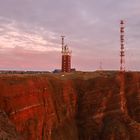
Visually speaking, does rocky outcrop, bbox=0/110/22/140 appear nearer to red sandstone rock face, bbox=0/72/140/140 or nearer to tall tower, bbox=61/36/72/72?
red sandstone rock face, bbox=0/72/140/140

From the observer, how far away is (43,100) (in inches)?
2906

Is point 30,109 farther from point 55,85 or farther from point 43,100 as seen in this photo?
point 55,85

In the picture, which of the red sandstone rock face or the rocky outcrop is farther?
the red sandstone rock face

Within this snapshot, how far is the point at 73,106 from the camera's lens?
89000 millimetres

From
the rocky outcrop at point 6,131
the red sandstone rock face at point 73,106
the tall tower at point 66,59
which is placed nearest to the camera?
the rocky outcrop at point 6,131

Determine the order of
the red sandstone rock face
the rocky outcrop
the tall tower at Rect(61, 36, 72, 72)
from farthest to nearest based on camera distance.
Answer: the tall tower at Rect(61, 36, 72, 72) → the red sandstone rock face → the rocky outcrop

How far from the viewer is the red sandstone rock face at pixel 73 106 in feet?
211

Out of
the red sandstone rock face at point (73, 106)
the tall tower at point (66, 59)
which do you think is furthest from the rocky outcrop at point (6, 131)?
the tall tower at point (66, 59)

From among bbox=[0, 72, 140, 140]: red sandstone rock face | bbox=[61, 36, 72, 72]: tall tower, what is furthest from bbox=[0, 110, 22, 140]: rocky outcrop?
bbox=[61, 36, 72, 72]: tall tower

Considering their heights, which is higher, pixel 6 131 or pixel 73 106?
pixel 6 131

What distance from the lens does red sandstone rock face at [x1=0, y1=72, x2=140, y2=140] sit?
6438 cm

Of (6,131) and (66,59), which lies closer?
(6,131)

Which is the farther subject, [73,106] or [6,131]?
[73,106]

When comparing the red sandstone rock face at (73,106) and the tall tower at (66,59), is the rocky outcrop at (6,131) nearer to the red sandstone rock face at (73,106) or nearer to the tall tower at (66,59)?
the red sandstone rock face at (73,106)
